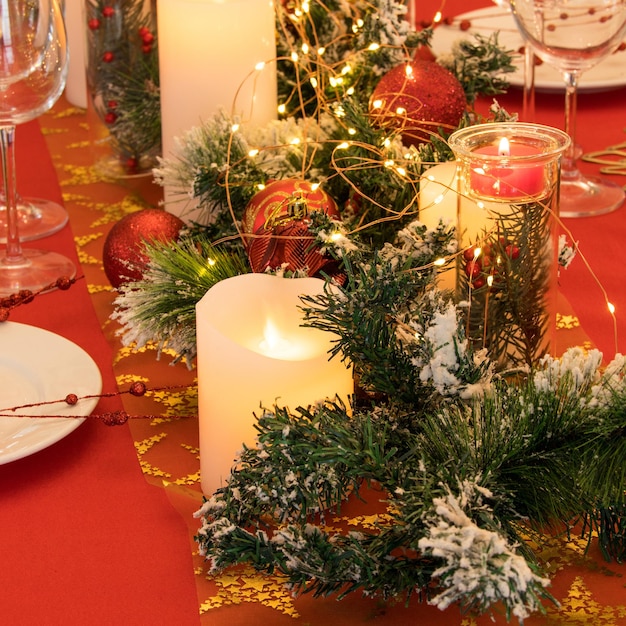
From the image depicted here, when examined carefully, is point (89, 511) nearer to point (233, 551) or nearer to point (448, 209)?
point (233, 551)

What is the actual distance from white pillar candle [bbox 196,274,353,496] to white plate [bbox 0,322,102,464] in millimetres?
103

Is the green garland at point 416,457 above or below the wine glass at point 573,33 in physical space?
below

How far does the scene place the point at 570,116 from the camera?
1.02m

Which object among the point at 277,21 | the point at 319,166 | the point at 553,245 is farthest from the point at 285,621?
the point at 277,21

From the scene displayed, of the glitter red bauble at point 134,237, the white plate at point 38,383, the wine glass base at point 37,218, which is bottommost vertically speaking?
the wine glass base at point 37,218

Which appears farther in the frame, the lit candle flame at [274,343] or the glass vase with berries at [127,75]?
the glass vase with berries at [127,75]

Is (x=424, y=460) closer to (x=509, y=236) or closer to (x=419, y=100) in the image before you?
(x=509, y=236)

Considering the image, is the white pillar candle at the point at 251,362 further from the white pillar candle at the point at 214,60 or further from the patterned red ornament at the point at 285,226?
the white pillar candle at the point at 214,60

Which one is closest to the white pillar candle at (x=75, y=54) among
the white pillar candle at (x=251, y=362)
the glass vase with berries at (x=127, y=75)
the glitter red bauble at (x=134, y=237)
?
the glass vase with berries at (x=127, y=75)

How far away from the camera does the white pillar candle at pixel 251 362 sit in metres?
0.59

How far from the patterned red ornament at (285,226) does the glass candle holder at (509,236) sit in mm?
110

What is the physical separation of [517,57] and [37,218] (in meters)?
0.58

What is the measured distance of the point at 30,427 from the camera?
67 centimetres

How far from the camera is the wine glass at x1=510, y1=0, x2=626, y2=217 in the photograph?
93 cm
